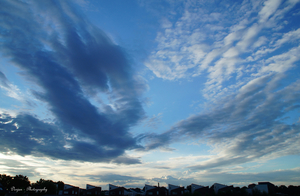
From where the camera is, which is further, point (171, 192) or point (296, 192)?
point (296, 192)

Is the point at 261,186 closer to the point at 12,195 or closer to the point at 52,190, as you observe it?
the point at 12,195

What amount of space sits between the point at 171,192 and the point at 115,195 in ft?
130

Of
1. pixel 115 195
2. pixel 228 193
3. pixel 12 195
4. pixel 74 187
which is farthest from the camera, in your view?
pixel 74 187

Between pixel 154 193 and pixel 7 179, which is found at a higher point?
pixel 7 179

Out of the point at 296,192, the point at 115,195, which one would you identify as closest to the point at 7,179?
the point at 115,195

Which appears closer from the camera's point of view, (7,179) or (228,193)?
(228,193)

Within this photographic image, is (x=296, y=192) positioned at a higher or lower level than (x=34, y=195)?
lower

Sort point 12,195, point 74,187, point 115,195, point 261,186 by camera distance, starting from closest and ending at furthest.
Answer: point 12,195 < point 261,186 < point 115,195 < point 74,187

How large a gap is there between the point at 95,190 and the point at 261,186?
115 metres

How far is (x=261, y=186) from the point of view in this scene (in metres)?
120

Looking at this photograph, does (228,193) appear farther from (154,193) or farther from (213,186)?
(154,193)

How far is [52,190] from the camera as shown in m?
135

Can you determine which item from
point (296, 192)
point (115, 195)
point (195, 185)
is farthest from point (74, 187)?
point (296, 192)

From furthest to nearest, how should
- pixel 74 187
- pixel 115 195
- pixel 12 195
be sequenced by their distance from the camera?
pixel 74 187 < pixel 115 195 < pixel 12 195
